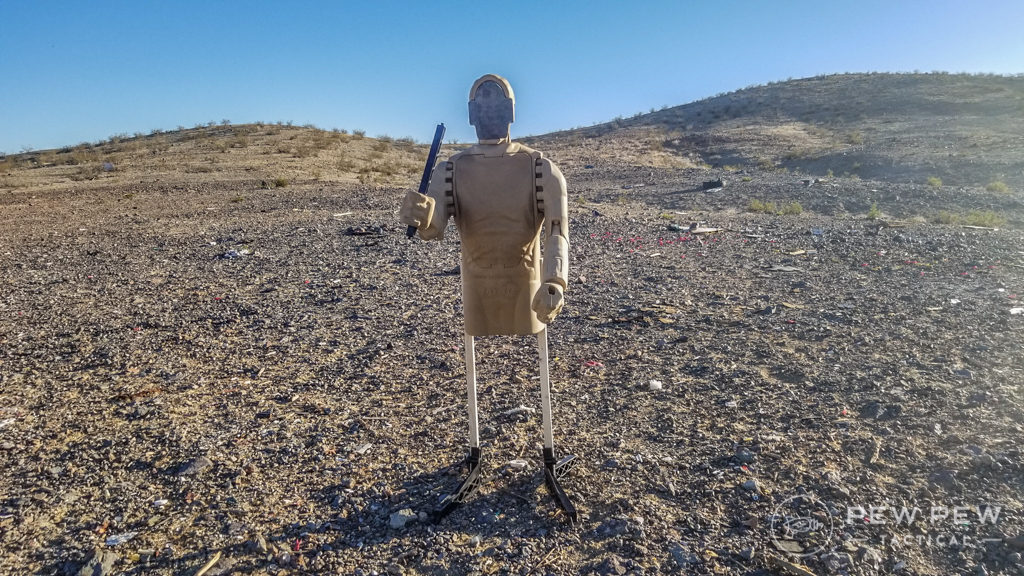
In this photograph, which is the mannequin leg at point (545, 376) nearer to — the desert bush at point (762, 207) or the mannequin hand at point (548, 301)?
the mannequin hand at point (548, 301)

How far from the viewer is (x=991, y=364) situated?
452cm

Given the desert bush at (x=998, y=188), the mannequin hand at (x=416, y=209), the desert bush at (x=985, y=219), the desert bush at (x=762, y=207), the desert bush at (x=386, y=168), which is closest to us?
the mannequin hand at (x=416, y=209)

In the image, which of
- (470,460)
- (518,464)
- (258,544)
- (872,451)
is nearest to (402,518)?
(470,460)

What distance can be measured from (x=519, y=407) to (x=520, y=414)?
0.09 m

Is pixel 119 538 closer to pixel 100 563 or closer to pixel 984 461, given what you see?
pixel 100 563

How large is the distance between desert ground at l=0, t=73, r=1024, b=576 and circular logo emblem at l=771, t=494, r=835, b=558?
0.06 ft

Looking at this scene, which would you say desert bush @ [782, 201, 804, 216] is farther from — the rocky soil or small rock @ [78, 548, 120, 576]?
small rock @ [78, 548, 120, 576]

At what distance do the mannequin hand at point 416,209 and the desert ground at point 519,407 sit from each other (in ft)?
4.91

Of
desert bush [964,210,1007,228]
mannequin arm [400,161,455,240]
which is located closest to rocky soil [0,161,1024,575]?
mannequin arm [400,161,455,240]

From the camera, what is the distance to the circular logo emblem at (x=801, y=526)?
272 centimetres

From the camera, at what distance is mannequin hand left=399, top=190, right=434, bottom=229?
2.59 meters

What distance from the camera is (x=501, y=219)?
286 cm

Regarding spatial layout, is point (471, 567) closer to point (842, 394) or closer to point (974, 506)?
point (974, 506)

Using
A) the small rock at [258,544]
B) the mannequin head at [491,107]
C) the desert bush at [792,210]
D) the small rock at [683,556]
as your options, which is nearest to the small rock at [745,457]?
the small rock at [683,556]
